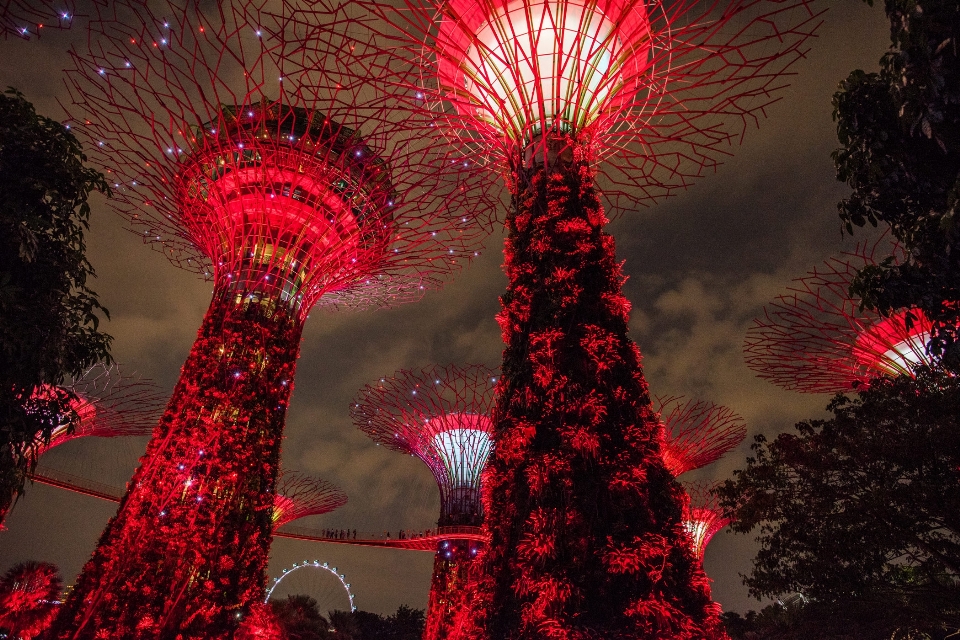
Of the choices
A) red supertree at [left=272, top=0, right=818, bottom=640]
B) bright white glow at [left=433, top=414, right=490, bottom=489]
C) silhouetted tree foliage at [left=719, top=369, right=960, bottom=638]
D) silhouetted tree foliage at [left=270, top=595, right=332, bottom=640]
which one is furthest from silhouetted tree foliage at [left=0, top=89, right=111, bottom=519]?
silhouetted tree foliage at [left=270, top=595, right=332, bottom=640]

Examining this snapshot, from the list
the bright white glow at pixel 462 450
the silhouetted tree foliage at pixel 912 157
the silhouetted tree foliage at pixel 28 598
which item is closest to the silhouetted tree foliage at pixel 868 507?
the silhouetted tree foliage at pixel 912 157

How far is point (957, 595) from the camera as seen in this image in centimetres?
1051

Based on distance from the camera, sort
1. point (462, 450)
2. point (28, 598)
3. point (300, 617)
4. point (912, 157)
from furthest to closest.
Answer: point (300, 617) → point (462, 450) → point (28, 598) → point (912, 157)

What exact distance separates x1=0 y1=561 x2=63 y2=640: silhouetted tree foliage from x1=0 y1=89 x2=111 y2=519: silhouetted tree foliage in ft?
44.3

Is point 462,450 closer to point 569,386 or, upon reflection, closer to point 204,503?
point 204,503

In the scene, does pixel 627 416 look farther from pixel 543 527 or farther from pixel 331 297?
pixel 331 297

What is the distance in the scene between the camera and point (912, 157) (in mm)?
4633

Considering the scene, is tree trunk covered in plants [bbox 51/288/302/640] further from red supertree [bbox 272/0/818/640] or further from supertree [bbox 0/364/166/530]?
supertree [bbox 0/364/166/530]

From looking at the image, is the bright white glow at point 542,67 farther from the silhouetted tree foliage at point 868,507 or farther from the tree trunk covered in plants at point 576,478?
the silhouetted tree foliage at point 868,507

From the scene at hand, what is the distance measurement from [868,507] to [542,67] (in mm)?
9815

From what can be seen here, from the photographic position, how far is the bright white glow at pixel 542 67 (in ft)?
25.1

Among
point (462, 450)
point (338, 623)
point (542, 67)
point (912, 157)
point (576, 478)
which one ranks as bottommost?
point (338, 623)

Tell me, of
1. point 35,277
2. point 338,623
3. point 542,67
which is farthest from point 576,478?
point 338,623

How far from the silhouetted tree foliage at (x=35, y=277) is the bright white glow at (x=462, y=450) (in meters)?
17.6
